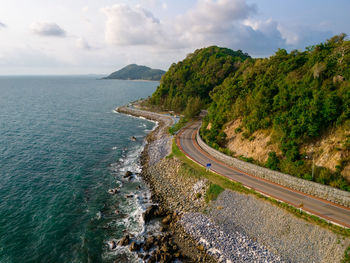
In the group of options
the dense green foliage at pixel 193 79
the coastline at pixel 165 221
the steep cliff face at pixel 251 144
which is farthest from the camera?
the dense green foliage at pixel 193 79

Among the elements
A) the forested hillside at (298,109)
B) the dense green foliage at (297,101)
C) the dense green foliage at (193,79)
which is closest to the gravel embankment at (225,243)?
the dense green foliage at (297,101)

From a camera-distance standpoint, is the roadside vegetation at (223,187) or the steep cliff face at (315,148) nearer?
the roadside vegetation at (223,187)

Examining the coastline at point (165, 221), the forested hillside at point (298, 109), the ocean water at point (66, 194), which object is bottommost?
the ocean water at point (66, 194)

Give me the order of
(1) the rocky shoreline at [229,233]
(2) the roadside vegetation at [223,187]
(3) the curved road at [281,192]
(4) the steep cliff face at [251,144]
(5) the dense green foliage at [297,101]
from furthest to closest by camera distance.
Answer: (4) the steep cliff face at [251,144] → (5) the dense green foliage at [297,101] → (3) the curved road at [281,192] → (2) the roadside vegetation at [223,187] → (1) the rocky shoreline at [229,233]

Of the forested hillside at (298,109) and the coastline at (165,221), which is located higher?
the forested hillside at (298,109)

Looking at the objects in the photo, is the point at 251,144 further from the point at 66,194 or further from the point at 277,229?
the point at 66,194

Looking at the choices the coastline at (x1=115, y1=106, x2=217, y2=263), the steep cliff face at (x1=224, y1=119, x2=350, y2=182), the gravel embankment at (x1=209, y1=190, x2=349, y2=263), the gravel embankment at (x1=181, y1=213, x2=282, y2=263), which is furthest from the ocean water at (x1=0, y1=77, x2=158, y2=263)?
the steep cliff face at (x1=224, y1=119, x2=350, y2=182)

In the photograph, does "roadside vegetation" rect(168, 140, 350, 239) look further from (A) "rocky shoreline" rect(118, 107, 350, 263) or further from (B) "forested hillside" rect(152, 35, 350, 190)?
(B) "forested hillside" rect(152, 35, 350, 190)

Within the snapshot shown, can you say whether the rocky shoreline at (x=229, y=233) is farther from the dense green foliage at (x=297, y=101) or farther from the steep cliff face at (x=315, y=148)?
the steep cliff face at (x=315, y=148)
